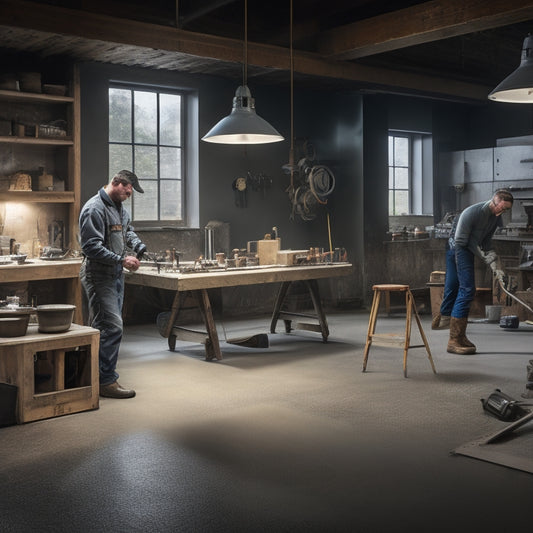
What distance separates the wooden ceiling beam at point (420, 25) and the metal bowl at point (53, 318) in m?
4.59

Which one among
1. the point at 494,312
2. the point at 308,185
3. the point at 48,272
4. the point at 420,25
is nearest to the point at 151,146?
the point at 308,185

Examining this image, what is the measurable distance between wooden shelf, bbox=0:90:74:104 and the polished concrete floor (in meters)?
2.89

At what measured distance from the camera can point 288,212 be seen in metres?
9.98

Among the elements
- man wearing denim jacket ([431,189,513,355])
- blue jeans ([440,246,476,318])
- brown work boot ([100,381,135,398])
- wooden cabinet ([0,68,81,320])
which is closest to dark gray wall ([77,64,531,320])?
wooden cabinet ([0,68,81,320])

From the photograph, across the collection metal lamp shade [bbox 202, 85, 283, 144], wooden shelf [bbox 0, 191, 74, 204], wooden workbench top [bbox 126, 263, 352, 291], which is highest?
metal lamp shade [bbox 202, 85, 283, 144]

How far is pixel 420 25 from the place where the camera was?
719 cm

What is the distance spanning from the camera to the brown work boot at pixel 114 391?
201 inches

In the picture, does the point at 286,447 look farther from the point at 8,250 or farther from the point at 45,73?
the point at 45,73

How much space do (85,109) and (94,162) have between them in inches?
23.2

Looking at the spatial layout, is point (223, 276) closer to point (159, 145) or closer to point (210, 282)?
point (210, 282)

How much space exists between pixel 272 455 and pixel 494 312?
566 centimetres

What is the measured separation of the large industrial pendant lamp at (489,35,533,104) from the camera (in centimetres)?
530

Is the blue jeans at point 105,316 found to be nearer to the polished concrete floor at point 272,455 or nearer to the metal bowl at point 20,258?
the polished concrete floor at point 272,455

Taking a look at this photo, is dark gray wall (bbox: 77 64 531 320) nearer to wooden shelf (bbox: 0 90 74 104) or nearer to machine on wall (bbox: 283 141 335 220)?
machine on wall (bbox: 283 141 335 220)
